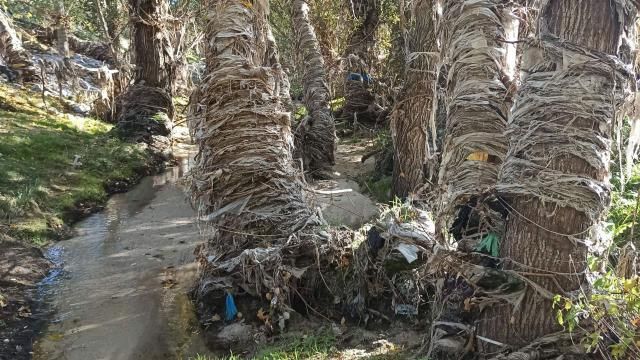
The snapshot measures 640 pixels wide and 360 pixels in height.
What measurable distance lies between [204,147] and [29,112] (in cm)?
756

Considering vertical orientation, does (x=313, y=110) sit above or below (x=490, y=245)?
above

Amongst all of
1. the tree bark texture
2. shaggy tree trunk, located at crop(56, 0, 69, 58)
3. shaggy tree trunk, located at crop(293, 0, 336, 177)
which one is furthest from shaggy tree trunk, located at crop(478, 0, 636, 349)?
shaggy tree trunk, located at crop(56, 0, 69, 58)

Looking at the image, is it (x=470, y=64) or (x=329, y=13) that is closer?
(x=470, y=64)

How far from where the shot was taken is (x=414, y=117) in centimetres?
652

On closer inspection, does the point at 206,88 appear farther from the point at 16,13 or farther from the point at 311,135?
the point at 16,13

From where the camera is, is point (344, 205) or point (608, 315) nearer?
point (608, 315)

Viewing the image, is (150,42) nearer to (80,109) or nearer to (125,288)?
(80,109)

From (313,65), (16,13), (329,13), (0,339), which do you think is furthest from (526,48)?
(16,13)

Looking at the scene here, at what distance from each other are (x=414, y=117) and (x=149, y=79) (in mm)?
6759

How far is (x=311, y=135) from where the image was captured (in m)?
8.76

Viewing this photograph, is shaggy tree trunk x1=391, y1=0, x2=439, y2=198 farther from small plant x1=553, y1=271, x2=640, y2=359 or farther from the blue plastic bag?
small plant x1=553, y1=271, x2=640, y2=359

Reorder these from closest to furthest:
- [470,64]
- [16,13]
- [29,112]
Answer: [470,64], [29,112], [16,13]

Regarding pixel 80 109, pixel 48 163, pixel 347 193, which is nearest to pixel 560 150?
pixel 347 193

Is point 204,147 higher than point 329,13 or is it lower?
lower
